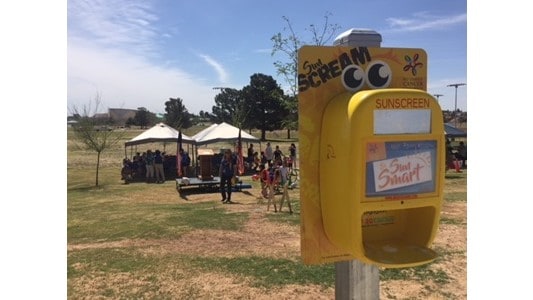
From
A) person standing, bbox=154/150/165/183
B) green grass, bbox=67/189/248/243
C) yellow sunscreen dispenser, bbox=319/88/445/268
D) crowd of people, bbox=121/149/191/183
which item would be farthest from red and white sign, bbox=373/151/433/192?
person standing, bbox=154/150/165/183

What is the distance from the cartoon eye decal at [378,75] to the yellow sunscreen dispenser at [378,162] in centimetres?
24

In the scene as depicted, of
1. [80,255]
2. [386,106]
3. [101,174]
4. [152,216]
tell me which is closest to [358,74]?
[386,106]

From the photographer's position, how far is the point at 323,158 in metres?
3.12

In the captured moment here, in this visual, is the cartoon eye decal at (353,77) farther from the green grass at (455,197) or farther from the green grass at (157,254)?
the green grass at (455,197)

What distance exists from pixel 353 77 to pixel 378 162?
2.16 ft

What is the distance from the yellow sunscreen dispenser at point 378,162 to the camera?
283cm

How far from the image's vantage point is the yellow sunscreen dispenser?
2834 mm

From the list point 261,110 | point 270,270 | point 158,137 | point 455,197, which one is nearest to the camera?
point 270,270

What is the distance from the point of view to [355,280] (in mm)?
3408

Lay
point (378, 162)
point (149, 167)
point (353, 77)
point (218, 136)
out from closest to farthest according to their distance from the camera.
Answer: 1. point (378, 162)
2. point (353, 77)
3. point (149, 167)
4. point (218, 136)

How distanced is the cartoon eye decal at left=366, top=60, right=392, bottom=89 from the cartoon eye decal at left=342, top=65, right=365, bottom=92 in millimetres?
50

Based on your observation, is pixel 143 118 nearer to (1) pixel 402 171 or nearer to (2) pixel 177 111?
(2) pixel 177 111

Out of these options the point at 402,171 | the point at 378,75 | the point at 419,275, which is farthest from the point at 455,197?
the point at 402,171

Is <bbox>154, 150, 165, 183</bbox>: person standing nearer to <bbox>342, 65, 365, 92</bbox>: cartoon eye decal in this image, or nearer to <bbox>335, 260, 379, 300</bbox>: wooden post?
<bbox>335, 260, 379, 300</bbox>: wooden post
